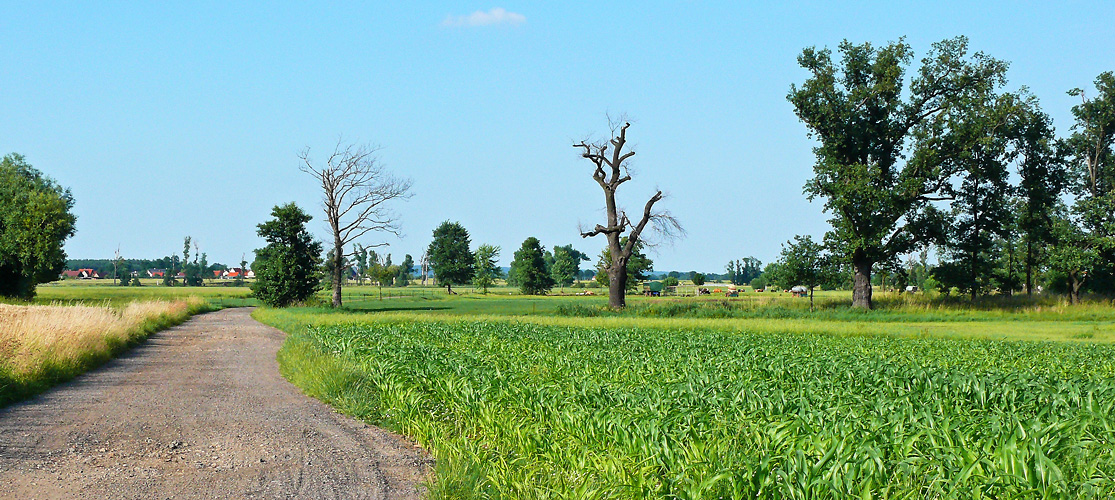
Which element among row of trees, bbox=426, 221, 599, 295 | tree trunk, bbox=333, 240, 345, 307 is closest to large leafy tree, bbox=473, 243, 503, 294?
row of trees, bbox=426, 221, 599, 295

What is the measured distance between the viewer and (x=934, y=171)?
4338 centimetres

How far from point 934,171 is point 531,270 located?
77642 mm

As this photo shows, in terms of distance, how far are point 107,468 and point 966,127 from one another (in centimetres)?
4632

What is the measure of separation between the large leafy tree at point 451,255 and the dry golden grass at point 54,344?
11898 cm

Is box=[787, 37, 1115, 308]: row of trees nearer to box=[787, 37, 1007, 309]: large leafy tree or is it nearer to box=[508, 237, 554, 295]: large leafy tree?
box=[787, 37, 1007, 309]: large leafy tree

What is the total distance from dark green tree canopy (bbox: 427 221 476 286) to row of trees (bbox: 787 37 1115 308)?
10755 cm

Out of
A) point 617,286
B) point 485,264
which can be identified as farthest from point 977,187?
point 485,264

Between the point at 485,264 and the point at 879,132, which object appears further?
the point at 485,264

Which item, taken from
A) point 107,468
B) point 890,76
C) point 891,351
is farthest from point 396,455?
point 890,76

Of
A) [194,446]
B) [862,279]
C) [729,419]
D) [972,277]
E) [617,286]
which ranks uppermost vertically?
[972,277]

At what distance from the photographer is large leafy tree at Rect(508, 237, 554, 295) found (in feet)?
383

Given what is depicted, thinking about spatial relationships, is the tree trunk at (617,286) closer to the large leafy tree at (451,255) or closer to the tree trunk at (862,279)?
the tree trunk at (862,279)

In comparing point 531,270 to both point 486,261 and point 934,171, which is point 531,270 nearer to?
point 486,261

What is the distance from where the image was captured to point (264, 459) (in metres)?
9.34
